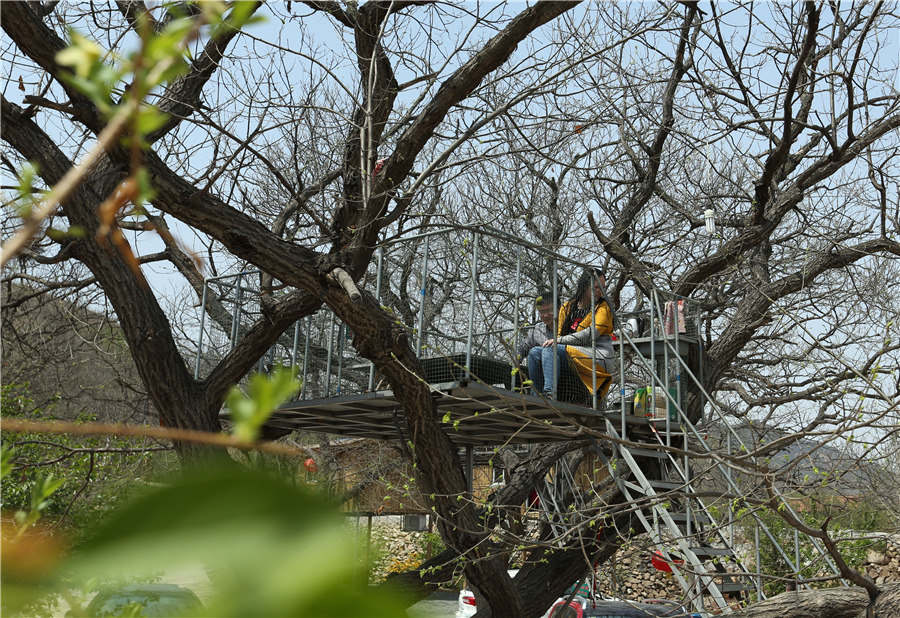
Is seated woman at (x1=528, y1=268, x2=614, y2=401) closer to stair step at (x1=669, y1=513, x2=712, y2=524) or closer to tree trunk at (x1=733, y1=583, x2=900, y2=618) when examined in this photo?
stair step at (x1=669, y1=513, x2=712, y2=524)

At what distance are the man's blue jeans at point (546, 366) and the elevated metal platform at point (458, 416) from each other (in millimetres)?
248

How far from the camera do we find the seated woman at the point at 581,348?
7.39 metres

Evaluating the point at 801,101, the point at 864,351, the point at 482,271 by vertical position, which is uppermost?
the point at 801,101

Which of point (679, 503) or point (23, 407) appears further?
point (23, 407)

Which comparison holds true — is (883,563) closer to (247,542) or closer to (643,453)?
(643,453)

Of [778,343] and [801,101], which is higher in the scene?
[801,101]

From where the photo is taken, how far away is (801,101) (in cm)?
854

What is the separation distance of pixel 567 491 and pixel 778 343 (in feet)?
12.9

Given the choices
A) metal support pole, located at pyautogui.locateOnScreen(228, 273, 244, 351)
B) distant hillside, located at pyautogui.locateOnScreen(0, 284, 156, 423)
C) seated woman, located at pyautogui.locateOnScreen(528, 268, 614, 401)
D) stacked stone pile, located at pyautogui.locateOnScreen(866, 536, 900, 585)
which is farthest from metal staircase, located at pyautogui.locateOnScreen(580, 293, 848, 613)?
stacked stone pile, located at pyautogui.locateOnScreen(866, 536, 900, 585)

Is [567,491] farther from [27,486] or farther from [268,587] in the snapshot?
[268,587]

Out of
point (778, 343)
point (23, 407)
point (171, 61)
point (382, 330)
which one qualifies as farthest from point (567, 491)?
point (171, 61)

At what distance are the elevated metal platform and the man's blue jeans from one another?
0.81ft

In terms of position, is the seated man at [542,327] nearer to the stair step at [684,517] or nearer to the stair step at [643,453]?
the stair step at [643,453]

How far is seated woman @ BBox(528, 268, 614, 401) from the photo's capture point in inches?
291
